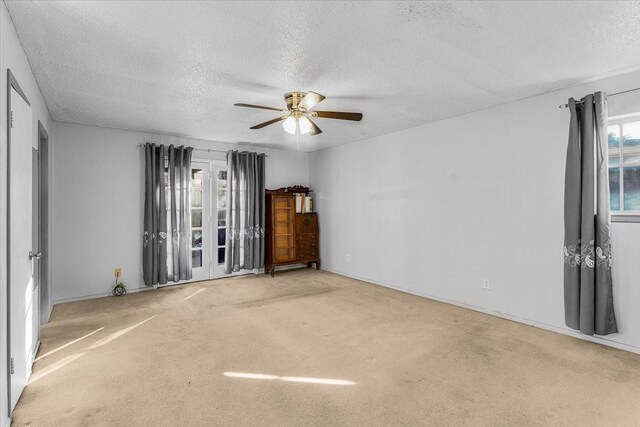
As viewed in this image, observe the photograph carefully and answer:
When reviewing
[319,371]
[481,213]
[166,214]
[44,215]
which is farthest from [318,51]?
[166,214]

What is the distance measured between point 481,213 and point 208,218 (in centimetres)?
399

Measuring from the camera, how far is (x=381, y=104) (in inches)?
138

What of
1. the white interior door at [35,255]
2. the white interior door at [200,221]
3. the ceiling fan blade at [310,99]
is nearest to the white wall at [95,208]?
the white interior door at [200,221]

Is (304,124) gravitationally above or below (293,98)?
below

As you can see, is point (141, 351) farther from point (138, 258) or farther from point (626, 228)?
point (626, 228)

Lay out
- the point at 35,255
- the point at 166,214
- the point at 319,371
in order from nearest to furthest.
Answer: the point at 319,371 < the point at 35,255 < the point at 166,214

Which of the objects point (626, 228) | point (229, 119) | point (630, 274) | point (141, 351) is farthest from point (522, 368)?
point (229, 119)

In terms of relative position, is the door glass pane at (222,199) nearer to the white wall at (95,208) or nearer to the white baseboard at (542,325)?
the white wall at (95,208)

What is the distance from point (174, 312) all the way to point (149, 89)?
7.87 feet

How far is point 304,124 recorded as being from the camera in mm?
3203

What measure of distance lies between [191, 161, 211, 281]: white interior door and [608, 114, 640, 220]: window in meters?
5.02

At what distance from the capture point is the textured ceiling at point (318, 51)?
1.85 meters

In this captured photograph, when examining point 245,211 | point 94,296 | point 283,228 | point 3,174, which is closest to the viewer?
point 3,174

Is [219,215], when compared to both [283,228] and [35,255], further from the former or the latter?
[35,255]
